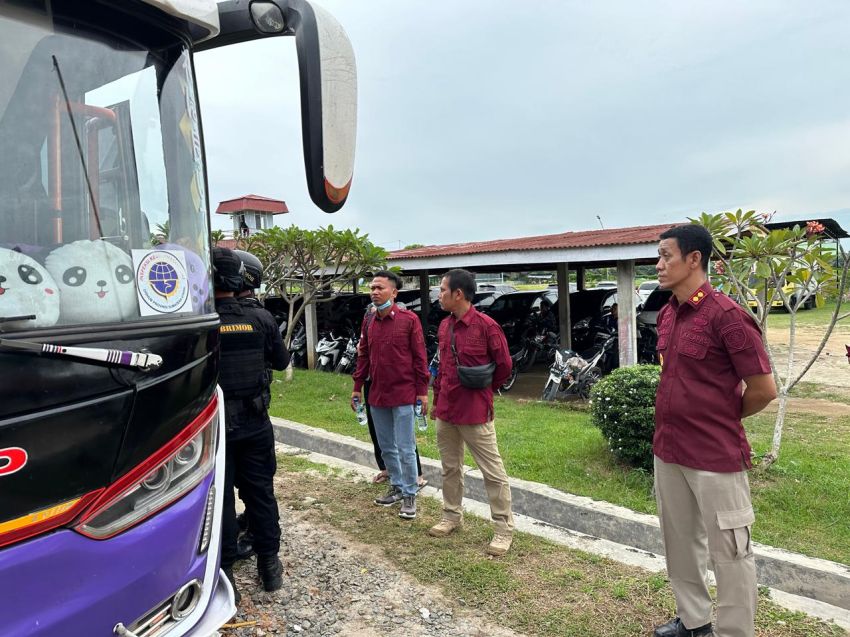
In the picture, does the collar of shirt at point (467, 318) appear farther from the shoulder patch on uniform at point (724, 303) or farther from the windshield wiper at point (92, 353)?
the windshield wiper at point (92, 353)

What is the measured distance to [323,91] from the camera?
1962mm

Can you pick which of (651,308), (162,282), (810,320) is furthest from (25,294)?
(810,320)

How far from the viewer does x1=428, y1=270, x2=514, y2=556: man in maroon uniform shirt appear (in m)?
3.72

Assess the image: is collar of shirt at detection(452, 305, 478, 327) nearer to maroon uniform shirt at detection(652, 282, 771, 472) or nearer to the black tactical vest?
the black tactical vest

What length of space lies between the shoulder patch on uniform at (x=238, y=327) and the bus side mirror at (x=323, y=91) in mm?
1318

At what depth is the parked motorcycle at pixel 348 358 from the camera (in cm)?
1194

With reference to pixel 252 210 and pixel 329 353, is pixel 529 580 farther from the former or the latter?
pixel 252 210

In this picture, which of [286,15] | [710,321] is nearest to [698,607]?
[710,321]

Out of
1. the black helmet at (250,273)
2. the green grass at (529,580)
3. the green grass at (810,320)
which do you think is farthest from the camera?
the green grass at (810,320)

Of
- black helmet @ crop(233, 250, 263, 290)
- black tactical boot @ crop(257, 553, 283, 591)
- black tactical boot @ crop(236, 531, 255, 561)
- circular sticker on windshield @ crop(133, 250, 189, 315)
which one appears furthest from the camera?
black tactical boot @ crop(236, 531, 255, 561)

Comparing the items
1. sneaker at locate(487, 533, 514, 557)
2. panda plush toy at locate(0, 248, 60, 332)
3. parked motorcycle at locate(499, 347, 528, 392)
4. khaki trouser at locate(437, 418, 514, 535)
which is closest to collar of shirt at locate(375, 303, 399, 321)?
khaki trouser at locate(437, 418, 514, 535)

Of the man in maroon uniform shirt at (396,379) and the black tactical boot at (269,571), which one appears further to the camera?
the man in maroon uniform shirt at (396,379)

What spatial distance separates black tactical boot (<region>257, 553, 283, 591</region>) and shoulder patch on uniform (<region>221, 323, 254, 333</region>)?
4.20 ft

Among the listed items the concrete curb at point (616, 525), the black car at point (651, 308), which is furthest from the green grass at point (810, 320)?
the concrete curb at point (616, 525)
